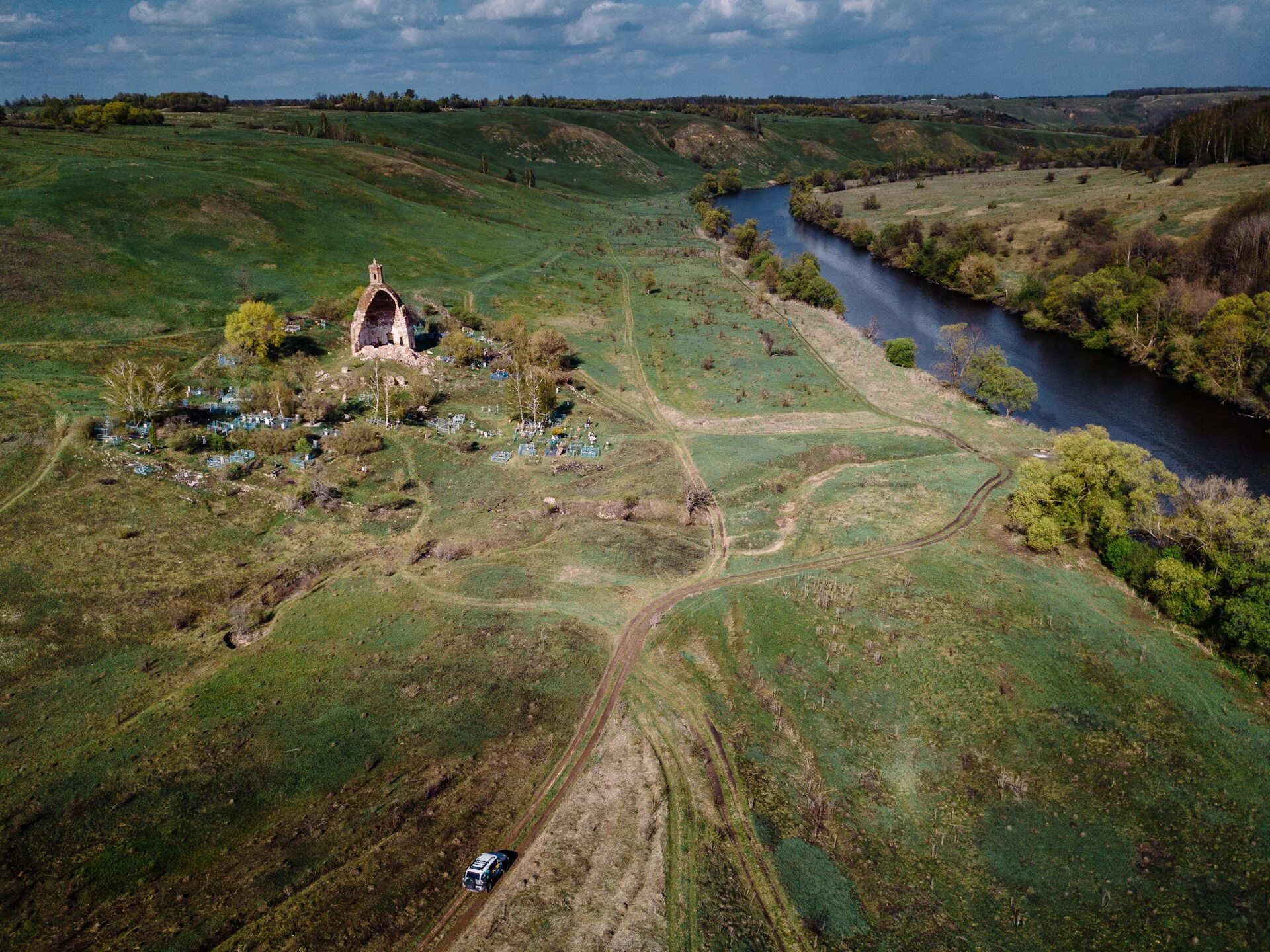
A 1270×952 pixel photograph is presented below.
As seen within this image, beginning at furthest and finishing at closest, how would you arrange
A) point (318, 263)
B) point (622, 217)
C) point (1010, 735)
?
1. point (622, 217)
2. point (318, 263)
3. point (1010, 735)

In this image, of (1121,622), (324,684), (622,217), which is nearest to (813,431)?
(1121,622)

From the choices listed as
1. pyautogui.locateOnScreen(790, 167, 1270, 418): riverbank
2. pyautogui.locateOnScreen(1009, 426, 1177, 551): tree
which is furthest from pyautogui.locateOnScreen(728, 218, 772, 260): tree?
pyautogui.locateOnScreen(1009, 426, 1177, 551): tree

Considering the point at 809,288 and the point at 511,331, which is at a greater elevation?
the point at 809,288

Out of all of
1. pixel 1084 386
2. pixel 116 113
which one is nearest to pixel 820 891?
pixel 1084 386

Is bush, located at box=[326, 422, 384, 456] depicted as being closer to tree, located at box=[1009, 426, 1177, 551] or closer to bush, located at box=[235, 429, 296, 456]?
bush, located at box=[235, 429, 296, 456]

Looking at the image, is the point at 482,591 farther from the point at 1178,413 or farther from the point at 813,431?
the point at 1178,413

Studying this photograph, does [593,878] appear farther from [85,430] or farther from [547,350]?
[547,350]

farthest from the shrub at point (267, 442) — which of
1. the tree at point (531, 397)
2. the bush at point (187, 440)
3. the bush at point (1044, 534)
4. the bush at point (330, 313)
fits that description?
the bush at point (1044, 534)
